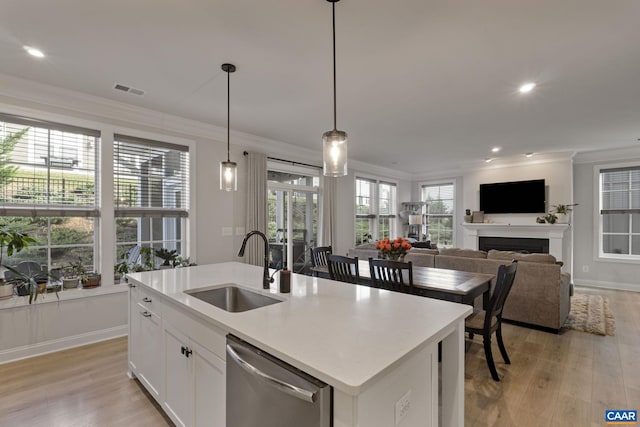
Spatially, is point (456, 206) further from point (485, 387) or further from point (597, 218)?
point (485, 387)

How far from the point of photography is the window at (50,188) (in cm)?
291

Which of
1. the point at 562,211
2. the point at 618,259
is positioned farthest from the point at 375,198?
the point at 618,259

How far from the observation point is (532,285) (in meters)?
3.64

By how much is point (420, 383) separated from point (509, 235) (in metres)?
6.63

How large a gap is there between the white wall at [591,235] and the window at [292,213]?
553 cm

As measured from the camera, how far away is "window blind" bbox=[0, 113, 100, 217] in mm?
2896

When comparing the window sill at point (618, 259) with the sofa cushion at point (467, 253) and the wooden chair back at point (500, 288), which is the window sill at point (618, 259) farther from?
the wooden chair back at point (500, 288)

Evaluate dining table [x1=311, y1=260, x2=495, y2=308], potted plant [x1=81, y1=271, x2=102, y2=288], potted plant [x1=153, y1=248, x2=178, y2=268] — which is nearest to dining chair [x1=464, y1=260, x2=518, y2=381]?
dining table [x1=311, y1=260, x2=495, y2=308]

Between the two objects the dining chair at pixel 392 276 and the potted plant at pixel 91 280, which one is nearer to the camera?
the dining chair at pixel 392 276

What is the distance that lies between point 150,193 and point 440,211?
7005 mm

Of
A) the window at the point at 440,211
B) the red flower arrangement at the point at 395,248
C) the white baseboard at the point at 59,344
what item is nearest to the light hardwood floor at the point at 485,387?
the white baseboard at the point at 59,344

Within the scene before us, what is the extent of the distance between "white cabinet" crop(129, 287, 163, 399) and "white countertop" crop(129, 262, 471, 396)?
→ 0.60 ft

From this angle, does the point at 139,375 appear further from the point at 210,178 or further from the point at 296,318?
the point at 210,178

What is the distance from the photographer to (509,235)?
21.8 feet
